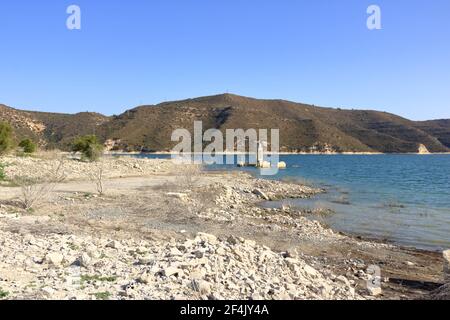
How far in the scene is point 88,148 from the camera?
1521 inches

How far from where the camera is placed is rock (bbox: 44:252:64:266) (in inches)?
294

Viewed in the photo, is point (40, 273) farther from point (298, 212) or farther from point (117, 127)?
point (117, 127)

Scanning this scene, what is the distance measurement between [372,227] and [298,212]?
12.2ft

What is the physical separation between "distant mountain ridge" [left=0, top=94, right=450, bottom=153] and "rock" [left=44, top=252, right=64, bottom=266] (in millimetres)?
78324

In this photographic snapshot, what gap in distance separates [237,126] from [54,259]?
10356cm

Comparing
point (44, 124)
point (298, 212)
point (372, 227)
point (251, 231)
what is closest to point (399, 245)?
point (372, 227)

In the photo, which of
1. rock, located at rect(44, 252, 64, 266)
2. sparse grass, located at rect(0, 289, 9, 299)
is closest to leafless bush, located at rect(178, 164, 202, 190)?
rock, located at rect(44, 252, 64, 266)

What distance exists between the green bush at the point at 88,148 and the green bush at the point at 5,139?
5.99 meters

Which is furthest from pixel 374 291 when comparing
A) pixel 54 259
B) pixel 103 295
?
pixel 54 259

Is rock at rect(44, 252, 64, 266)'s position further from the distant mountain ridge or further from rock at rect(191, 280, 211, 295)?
the distant mountain ridge

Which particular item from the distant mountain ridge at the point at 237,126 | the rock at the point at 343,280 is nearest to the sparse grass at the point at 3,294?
the rock at the point at 343,280

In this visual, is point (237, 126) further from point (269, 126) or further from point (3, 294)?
point (3, 294)

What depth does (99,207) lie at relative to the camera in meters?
15.5

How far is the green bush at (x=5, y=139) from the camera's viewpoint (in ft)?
116
